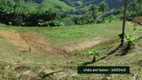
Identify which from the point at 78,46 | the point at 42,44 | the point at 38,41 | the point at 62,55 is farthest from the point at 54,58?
the point at 38,41

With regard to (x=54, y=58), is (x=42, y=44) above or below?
above

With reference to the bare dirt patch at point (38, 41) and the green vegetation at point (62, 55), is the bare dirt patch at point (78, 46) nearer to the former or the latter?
the green vegetation at point (62, 55)

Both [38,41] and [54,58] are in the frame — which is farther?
[38,41]

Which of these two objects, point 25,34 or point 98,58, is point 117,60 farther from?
point 25,34

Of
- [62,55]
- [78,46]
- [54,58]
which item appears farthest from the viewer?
[78,46]

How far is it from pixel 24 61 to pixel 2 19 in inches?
2407

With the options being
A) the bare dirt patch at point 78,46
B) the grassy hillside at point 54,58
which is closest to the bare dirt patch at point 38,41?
the grassy hillside at point 54,58

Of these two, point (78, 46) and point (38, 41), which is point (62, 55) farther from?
point (38, 41)

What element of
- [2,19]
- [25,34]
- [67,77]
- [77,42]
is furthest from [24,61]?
[2,19]

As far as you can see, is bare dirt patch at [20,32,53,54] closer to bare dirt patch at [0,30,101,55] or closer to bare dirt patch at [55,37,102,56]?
bare dirt patch at [0,30,101,55]

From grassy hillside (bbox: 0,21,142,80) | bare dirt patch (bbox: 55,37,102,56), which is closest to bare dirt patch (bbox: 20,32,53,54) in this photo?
grassy hillside (bbox: 0,21,142,80)

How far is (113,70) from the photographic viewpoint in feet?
62.8

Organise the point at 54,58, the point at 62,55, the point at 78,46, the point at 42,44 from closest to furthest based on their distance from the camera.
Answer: the point at 54,58
the point at 62,55
the point at 42,44
the point at 78,46

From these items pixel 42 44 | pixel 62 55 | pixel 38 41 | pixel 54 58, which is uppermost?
pixel 38 41
